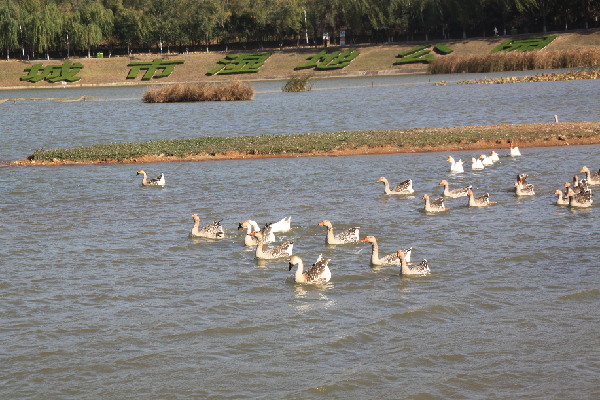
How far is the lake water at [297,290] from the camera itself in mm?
11570

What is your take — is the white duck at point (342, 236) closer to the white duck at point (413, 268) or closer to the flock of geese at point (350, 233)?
the flock of geese at point (350, 233)

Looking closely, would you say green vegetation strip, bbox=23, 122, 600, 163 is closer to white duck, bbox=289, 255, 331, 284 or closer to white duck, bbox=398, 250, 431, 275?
white duck, bbox=398, 250, 431, 275

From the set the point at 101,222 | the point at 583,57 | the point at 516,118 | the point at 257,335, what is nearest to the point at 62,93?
the point at 583,57

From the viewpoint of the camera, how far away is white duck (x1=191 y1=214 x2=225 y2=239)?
19594mm

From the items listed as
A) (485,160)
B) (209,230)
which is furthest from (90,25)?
(209,230)

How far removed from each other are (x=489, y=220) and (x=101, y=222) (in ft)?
31.8

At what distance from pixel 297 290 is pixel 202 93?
5254 centimetres

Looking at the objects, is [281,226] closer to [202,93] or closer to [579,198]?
[579,198]

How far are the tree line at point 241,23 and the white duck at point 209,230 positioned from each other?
95.9 meters

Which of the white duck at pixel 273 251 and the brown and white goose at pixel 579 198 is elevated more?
the brown and white goose at pixel 579 198

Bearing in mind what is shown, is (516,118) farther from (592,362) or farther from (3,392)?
(3,392)

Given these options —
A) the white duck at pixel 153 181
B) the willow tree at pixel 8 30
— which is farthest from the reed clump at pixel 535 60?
the willow tree at pixel 8 30

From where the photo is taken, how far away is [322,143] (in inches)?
1330

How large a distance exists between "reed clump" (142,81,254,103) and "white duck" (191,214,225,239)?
154 ft
